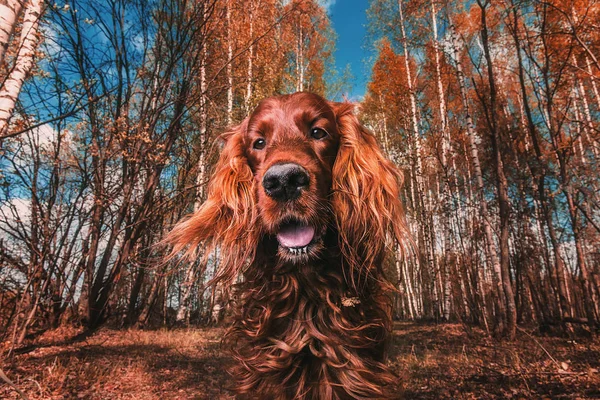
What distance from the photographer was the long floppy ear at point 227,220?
230 centimetres

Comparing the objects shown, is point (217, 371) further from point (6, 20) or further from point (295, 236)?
point (6, 20)

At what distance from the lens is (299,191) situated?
1811 millimetres

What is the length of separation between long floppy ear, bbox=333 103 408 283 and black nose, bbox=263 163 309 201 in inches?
15.8

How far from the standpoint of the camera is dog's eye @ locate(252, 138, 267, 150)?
2303 millimetres

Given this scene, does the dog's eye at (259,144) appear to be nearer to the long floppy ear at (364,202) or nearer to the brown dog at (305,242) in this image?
the brown dog at (305,242)

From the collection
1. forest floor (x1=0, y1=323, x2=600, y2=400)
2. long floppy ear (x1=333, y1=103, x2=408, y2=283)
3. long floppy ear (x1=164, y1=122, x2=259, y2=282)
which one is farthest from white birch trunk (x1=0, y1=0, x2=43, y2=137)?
long floppy ear (x1=333, y1=103, x2=408, y2=283)

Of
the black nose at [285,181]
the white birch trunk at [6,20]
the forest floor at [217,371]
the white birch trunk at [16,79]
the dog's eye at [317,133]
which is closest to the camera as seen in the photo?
the black nose at [285,181]

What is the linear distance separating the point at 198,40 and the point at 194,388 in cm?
539

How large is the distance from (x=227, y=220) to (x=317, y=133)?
84 centimetres

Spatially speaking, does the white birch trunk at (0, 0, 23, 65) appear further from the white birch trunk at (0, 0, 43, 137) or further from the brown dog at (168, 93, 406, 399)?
the brown dog at (168, 93, 406, 399)

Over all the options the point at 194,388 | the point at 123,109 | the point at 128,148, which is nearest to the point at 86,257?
the point at 128,148

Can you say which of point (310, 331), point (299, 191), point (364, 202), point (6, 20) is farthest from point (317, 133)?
point (6, 20)

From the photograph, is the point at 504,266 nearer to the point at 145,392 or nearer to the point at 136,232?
the point at 145,392

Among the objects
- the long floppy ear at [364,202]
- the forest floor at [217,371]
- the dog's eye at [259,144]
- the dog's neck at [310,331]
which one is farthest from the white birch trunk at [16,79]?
the long floppy ear at [364,202]
